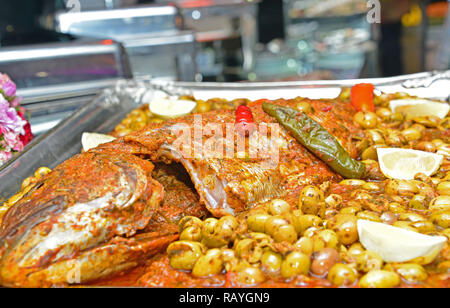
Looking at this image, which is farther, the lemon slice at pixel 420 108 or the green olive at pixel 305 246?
the lemon slice at pixel 420 108

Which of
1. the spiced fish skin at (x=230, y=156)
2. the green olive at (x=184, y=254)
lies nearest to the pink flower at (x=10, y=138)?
the spiced fish skin at (x=230, y=156)

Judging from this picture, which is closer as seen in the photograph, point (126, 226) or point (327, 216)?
point (126, 226)

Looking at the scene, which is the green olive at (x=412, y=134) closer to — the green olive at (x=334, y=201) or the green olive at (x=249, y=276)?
the green olive at (x=334, y=201)

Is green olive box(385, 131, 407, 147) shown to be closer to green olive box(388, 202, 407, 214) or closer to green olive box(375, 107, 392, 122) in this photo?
green olive box(375, 107, 392, 122)

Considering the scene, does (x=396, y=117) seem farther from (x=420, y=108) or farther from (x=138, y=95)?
(x=138, y=95)

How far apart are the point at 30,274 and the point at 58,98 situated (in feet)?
11.6

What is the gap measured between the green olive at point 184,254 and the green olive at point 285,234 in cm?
45

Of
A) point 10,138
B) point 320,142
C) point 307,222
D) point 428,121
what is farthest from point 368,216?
point 10,138

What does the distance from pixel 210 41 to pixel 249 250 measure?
25.1ft

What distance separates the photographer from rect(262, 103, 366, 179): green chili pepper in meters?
3.07

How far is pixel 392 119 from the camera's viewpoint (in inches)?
162

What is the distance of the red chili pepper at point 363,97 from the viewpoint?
4.23m
